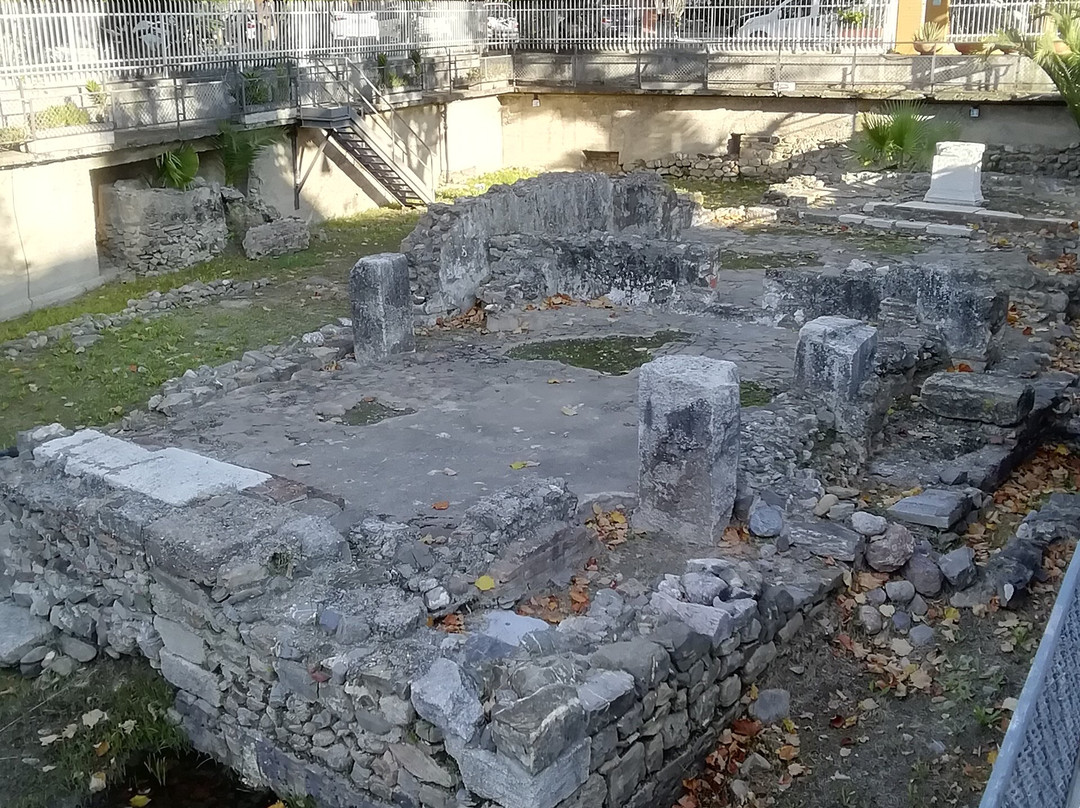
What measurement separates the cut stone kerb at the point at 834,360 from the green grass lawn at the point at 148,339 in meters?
5.80

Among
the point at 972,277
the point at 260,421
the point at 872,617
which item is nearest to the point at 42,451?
the point at 260,421

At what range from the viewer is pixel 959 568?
603 cm

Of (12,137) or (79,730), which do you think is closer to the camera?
(79,730)

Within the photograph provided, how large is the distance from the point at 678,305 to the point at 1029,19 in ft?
45.3

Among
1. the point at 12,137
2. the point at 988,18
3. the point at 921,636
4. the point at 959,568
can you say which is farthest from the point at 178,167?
the point at 988,18

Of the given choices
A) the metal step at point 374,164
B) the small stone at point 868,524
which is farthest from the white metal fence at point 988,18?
the small stone at point 868,524

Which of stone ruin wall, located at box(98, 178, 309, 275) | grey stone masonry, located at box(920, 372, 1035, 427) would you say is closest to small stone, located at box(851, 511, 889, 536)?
grey stone masonry, located at box(920, 372, 1035, 427)

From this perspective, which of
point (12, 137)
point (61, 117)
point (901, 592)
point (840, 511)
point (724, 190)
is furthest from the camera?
point (724, 190)

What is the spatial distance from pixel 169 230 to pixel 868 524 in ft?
39.5

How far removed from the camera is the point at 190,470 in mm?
6227

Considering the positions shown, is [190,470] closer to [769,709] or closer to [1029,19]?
[769,709]

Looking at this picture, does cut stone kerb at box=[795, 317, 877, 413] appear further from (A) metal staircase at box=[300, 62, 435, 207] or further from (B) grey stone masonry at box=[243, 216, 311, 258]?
(A) metal staircase at box=[300, 62, 435, 207]

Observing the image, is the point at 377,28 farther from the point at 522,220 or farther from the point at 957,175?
the point at 957,175

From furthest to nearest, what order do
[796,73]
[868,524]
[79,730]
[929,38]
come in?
1. [796,73]
2. [929,38]
3. [868,524]
4. [79,730]
